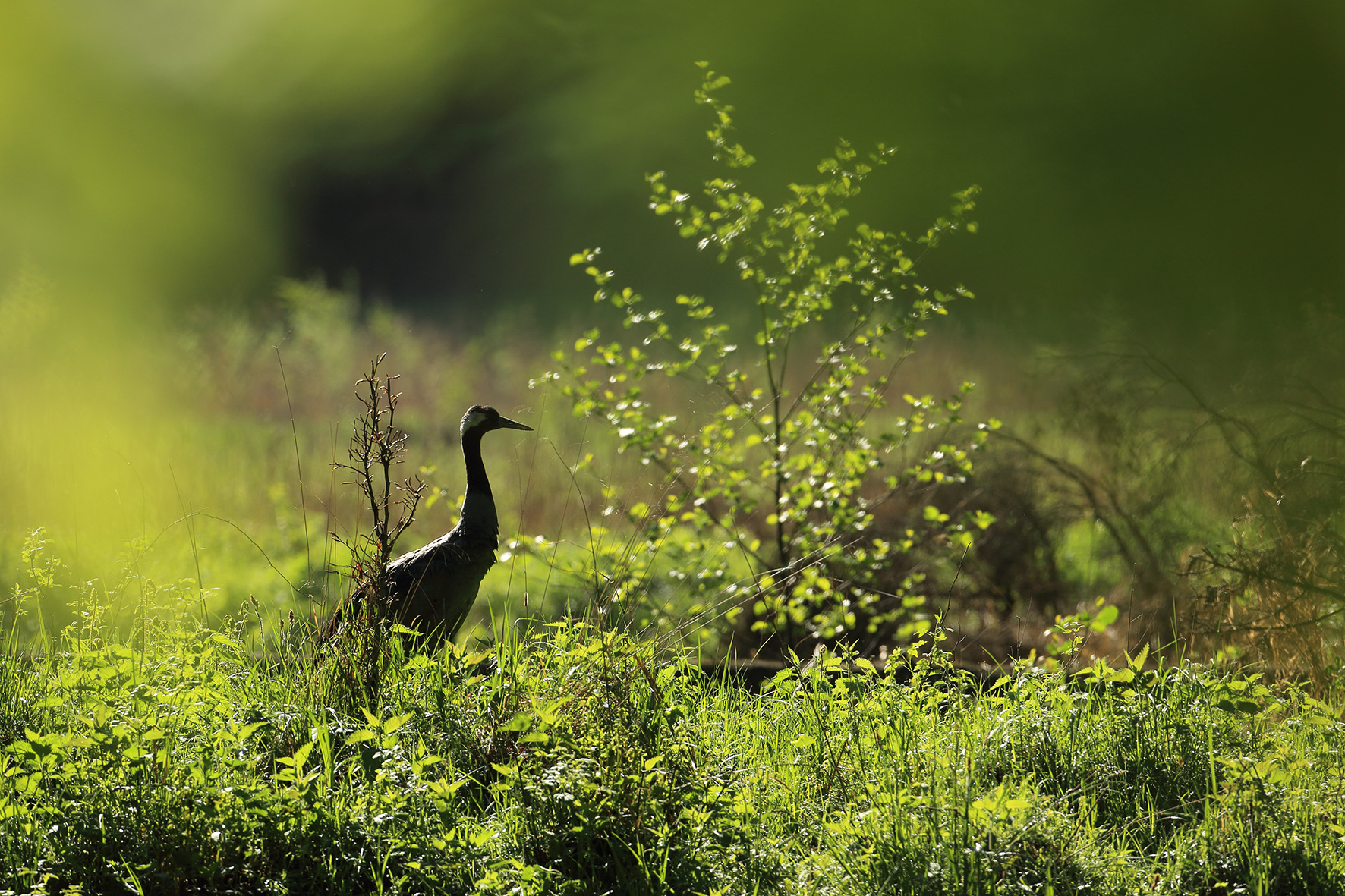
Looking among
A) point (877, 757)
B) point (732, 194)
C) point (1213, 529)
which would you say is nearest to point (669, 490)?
point (732, 194)

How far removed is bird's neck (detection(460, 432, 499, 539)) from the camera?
314cm

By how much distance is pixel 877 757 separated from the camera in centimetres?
232

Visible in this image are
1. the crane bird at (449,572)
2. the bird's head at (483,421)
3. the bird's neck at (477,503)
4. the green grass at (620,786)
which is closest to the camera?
the green grass at (620,786)

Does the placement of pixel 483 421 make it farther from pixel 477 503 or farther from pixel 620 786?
pixel 620 786

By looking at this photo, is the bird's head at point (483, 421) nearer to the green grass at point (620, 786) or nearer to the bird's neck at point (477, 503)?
the bird's neck at point (477, 503)

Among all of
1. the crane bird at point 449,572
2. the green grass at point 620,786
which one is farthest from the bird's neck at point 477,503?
the green grass at point 620,786

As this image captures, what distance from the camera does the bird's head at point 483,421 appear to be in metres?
3.32

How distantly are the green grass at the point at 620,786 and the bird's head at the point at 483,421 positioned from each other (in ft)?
3.11

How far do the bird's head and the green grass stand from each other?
3.11 ft

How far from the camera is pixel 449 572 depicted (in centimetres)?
304

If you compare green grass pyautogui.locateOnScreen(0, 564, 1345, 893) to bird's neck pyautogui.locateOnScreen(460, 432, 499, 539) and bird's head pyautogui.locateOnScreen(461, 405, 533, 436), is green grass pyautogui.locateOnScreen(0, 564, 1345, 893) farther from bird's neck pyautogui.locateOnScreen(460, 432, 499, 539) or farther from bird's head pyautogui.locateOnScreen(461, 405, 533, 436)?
bird's head pyautogui.locateOnScreen(461, 405, 533, 436)

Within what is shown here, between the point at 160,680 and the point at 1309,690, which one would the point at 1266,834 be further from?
the point at 160,680

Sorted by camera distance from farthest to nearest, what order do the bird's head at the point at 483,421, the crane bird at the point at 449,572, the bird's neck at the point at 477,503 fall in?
the bird's head at the point at 483,421, the bird's neck at the point at 477,503, the crane bird at the point at 449,572

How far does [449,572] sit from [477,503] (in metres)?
0.26
